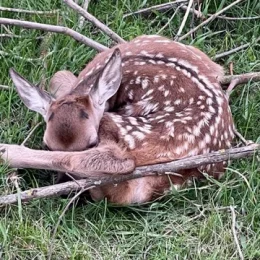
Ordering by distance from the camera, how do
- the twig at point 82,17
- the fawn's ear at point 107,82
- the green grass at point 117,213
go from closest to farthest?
the green grass at point 117,213 < the fawn's ear at point 107,82 < the twig at point 82,17

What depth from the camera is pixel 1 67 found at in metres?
5.95

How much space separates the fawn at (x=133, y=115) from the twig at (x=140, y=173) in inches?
2.0

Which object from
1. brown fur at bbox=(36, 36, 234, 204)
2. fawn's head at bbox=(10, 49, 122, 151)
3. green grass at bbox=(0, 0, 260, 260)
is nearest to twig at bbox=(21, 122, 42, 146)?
green grass at bbox=(0, 0, 260, 260)

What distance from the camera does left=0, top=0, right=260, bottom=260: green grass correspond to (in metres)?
4.91

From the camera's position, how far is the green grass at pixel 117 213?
193 inches

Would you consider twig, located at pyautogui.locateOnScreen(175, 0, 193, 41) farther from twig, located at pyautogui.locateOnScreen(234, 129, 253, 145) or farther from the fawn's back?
twig, located at pyautogui.locateOnScreen(234, 129, 253, 145)

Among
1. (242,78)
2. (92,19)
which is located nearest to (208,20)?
(242,78)

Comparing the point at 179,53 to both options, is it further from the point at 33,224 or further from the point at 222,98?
the point at 33,224

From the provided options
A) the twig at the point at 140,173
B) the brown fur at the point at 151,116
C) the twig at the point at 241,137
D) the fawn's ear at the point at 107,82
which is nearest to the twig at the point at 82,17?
the brown fur at the point at 151,116

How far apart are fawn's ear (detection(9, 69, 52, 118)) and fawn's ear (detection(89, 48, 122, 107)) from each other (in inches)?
10.5

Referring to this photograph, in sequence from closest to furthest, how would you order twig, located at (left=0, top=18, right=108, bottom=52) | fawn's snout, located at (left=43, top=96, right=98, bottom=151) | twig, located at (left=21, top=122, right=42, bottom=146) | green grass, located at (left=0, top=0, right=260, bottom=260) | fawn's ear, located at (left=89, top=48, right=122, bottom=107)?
green grass, located at (left=0, top=0, right=260, bottom=260), fawn's snout, located at (left=43, top=96, right=98, bottom=151), fawn's ear, located at (left=89, top=48, right=122, bottom=107), twig, located at (left=21, top=122, right=42, bottom=146), twig, located at (left=0, top=18, right=108, bottom=52)

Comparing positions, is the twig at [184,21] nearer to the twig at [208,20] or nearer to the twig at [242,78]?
the twig at [208,20]

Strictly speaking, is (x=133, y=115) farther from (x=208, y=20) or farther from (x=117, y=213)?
(x=208, y=20)

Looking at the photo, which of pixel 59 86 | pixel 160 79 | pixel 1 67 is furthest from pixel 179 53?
pixel 1 67
